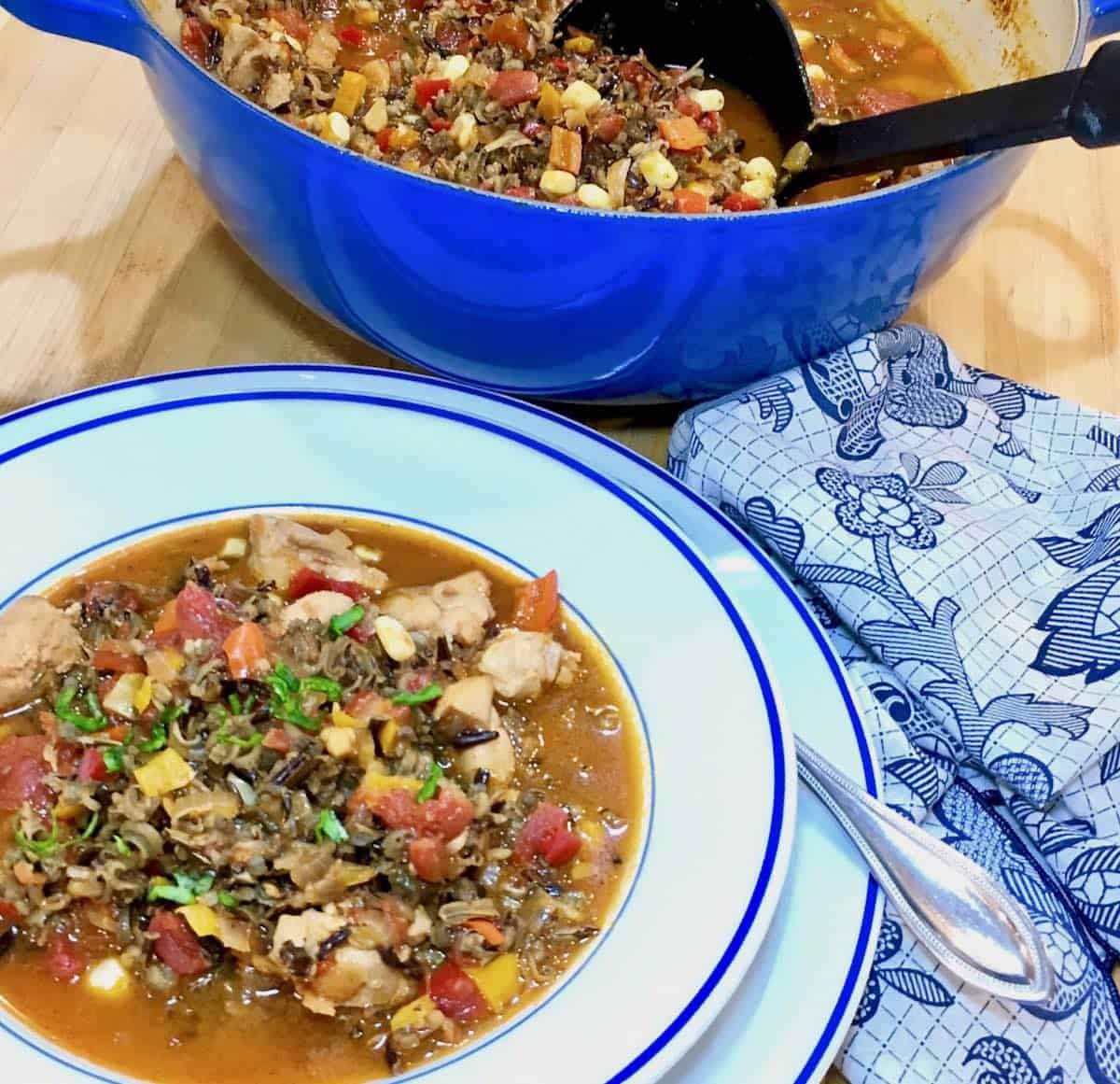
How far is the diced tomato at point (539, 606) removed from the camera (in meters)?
1.94

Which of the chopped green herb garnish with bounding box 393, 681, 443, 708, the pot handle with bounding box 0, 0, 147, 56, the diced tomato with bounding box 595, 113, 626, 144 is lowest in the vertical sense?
the chopped green herb garnish with bounding box 393, 681, 443, 708

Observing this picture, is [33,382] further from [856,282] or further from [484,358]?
[856,282]

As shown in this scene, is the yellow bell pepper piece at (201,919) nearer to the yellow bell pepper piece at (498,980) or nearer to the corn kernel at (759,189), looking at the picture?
the yellow bell pepper piece at (498,980)

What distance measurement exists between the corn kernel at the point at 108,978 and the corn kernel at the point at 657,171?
1.55 m

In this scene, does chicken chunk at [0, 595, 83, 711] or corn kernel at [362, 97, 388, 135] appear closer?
chicken chunk at [0, 595, 83, 711]

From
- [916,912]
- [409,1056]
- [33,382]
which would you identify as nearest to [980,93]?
[916,912]

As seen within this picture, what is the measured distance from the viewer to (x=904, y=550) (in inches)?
79.2

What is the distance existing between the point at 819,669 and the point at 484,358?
78cm

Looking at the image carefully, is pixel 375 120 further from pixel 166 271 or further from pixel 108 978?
pixel 108 978

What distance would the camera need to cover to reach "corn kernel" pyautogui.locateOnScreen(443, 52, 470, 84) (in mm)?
2424

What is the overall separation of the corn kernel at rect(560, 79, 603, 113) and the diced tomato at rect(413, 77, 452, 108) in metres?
0.23

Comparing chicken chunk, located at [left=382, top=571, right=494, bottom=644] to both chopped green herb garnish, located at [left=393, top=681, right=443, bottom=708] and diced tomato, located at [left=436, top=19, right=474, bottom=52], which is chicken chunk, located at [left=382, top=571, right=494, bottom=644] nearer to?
chopped green herb garnish, located at [left=393, top=681, right=443, bottom=708]

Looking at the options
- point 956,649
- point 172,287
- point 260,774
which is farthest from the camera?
point 172,287

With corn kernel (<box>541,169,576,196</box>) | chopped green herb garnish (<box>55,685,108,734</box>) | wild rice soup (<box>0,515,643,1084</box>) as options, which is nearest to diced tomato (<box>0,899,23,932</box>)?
wild rice soup (<box>0,515,643,1084</box>)
